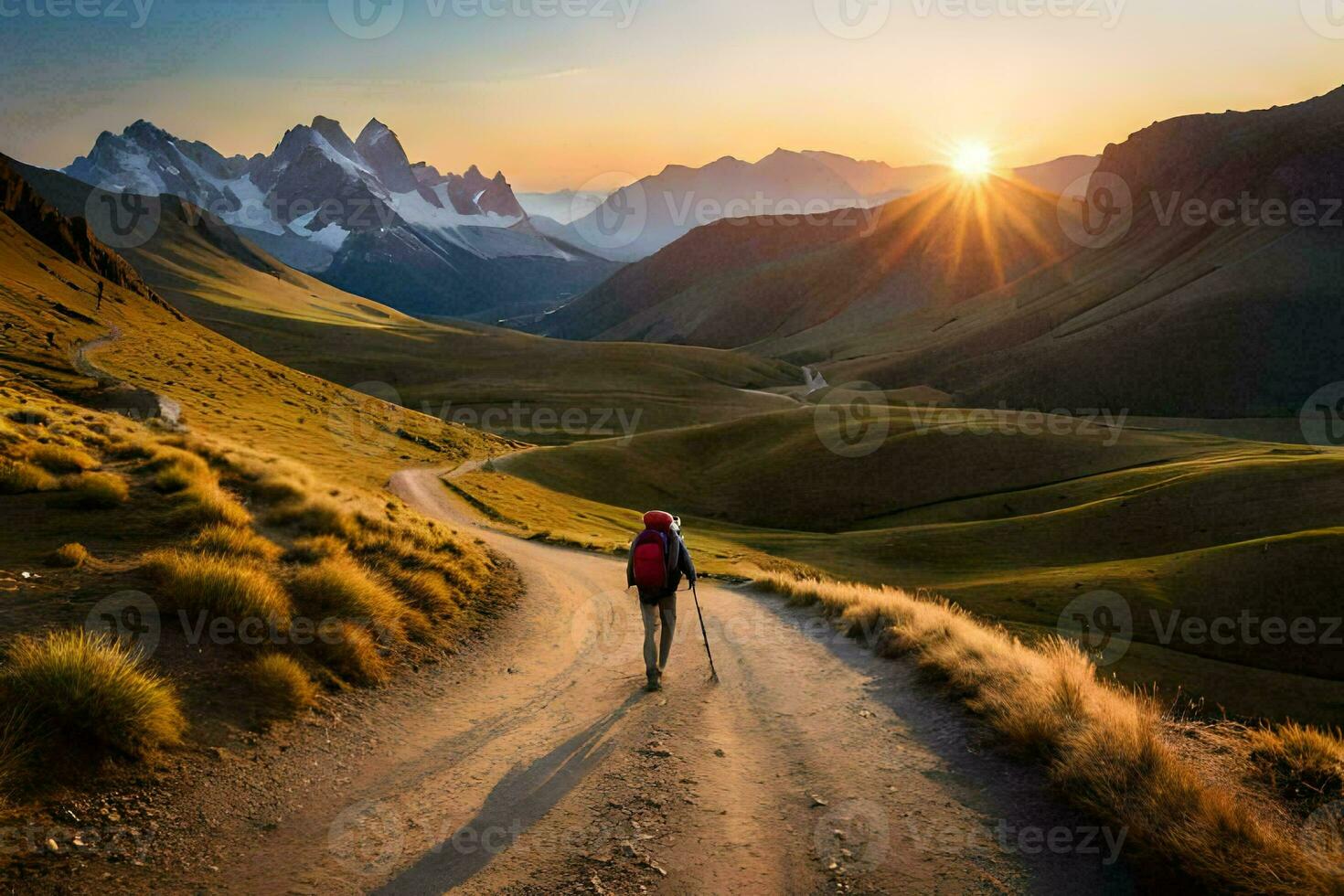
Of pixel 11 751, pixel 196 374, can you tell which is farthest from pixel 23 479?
pixel 196 374

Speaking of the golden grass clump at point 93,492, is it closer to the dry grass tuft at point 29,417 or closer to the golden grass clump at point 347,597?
the golden grass clump at point 347,597

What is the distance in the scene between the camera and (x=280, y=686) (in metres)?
9.06

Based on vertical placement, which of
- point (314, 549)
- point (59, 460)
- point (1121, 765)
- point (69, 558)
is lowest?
point (1121, 765)

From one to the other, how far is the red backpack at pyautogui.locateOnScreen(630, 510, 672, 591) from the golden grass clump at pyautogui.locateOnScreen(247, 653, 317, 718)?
17.0 ft

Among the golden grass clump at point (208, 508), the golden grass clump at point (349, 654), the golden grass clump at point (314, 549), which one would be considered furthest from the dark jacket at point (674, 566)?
the golden grass clump at point (208, 508)

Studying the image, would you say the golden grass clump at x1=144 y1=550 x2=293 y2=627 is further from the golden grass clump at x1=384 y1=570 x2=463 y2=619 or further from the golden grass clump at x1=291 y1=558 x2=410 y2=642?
the golden grass clump at x1=384 y1=570 x2=463 y2=619

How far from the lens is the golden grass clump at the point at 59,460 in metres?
15.5

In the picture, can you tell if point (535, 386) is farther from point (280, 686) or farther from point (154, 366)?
point (280, 686)

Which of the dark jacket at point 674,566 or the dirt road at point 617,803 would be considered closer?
the dirt road at point 617,803

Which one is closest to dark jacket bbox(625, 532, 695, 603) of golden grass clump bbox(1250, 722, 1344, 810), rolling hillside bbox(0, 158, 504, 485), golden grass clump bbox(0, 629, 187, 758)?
golden grass clump bbox(0, 629, 187, 758)

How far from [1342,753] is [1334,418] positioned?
18835 centimetres

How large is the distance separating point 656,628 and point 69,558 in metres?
9.02

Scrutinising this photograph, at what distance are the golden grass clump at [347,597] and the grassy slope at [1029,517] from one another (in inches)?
893

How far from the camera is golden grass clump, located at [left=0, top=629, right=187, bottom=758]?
6688 mm
